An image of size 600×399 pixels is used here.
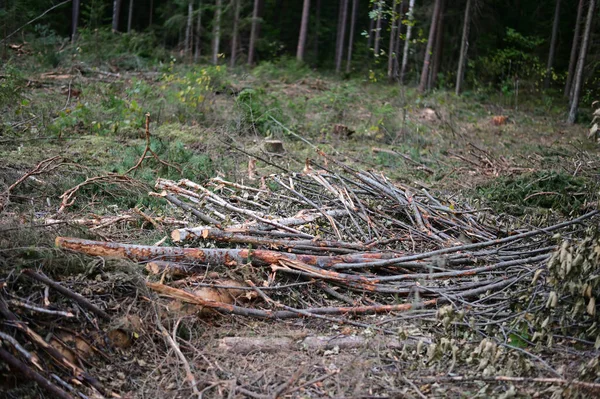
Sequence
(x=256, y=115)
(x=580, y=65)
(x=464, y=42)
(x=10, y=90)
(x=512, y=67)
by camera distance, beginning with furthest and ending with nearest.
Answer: (x=512, y=67) → (x=464, y=42) → (x=580, y=65) → (x=256, y=115) → (x=10, y=90)

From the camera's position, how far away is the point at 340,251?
5199 mm

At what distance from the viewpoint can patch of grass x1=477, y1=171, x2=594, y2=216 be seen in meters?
7.07

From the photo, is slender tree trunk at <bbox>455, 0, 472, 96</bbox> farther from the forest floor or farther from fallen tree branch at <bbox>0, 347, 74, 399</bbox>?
fallen tree branch at <bbox>0, 347, 74, 399</bbox>

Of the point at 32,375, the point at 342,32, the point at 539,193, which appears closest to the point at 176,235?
the point at 32,375

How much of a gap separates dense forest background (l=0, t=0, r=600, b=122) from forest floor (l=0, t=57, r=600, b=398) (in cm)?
280

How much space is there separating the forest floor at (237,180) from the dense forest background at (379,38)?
9.20ft

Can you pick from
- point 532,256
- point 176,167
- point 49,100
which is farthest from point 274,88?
point 532,256

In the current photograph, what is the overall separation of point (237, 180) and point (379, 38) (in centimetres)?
739

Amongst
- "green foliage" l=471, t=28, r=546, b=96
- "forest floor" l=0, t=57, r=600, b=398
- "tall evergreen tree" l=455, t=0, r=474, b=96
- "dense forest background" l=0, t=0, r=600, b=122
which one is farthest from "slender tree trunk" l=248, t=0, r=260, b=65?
"green foliage" l=471, t=28, r=546, b=96

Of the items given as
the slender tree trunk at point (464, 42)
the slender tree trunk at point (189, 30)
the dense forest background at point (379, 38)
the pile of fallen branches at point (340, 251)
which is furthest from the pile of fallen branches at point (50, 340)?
the slender tree trunk at point (189, 30)

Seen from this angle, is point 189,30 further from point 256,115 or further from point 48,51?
point 256,115

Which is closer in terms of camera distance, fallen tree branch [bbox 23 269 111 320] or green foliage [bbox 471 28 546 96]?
fallen tree branch [bbox 23 269 111 320]

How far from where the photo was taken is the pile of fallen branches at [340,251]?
4531mm

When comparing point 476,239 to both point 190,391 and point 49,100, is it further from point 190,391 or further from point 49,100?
point 49,100
